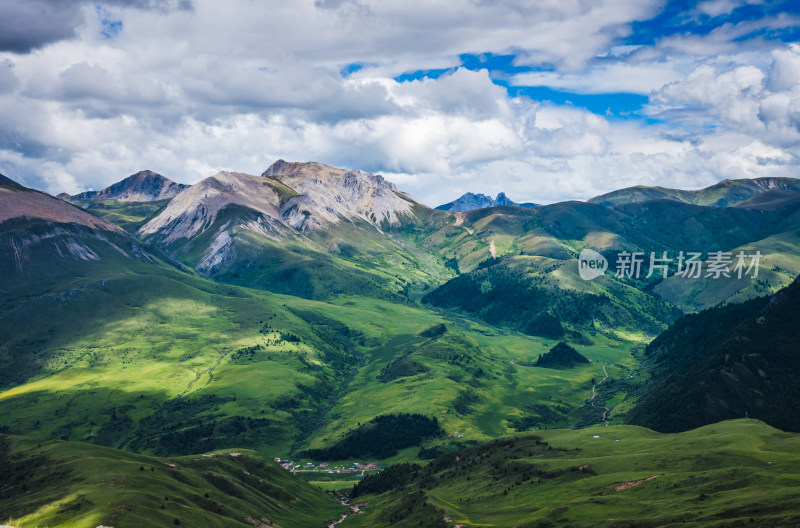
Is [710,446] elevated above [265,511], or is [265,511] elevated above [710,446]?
[710,446]

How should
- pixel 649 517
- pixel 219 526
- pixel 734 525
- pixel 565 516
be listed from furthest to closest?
pixel 219 526
pixel 565 516
pixel 649 517
pixel 734 525

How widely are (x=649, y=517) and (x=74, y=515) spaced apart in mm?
119485

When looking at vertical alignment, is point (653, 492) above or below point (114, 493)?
below

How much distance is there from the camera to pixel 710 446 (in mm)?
186125

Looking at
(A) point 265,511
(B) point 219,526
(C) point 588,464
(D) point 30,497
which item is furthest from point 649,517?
(D) point 30,497

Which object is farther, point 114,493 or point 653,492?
point 114,493

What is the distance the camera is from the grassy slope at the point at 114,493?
448 ft

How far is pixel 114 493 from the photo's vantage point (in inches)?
5748

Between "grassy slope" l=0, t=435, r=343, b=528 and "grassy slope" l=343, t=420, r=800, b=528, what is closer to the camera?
"grassy slope" l=343, t=420, r=800, b=528

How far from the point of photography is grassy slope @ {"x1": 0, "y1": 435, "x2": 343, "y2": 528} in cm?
13650

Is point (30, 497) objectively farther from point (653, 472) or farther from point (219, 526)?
point (653, 472)

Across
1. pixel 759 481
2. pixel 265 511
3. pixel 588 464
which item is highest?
pixel 759 481

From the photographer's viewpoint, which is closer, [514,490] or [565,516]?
[565,516]

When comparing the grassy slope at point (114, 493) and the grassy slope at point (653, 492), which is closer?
the grassy slope at point (653, 492)
